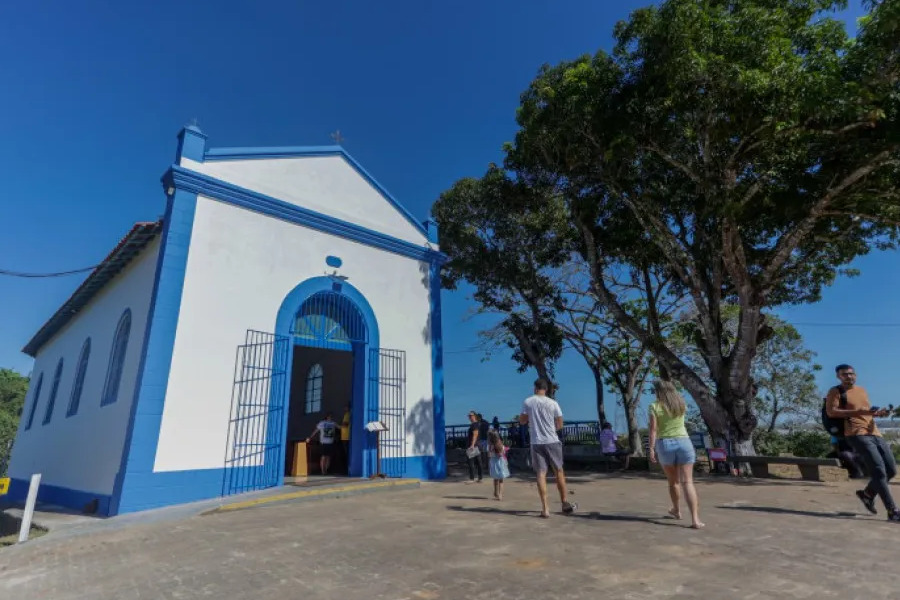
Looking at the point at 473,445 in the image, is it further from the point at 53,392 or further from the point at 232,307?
the point at 53,392

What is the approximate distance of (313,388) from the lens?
14.1 meters

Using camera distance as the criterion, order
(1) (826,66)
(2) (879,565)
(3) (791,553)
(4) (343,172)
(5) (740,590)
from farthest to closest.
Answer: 1. (4) (343,172)
2. (1) (826,66)
3. (3) (791,553)
4. (2) (879,565)
5. (5) (740,590)

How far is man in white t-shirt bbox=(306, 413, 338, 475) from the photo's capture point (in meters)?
10.2

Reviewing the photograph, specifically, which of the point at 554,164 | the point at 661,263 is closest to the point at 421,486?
the point at 554,164

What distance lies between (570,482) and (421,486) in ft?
9.77

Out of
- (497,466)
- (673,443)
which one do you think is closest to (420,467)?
(497,466)

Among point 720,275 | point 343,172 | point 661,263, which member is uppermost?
point 343,172

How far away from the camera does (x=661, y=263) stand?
13.3 m

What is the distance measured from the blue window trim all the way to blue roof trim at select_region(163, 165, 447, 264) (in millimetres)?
4930

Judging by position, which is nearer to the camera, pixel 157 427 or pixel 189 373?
pixel 157 427

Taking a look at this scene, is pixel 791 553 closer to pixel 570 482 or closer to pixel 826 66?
pixel 570 482

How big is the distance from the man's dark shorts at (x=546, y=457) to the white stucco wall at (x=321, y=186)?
6845mm

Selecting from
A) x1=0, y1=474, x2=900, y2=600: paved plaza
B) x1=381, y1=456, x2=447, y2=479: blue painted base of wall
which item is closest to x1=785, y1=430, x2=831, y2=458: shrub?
x1=0, y1=474, x2=900, y2=600: paved plaza

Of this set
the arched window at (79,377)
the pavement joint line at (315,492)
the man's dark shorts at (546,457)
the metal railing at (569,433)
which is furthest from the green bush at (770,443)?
the arched window at (79,377)
